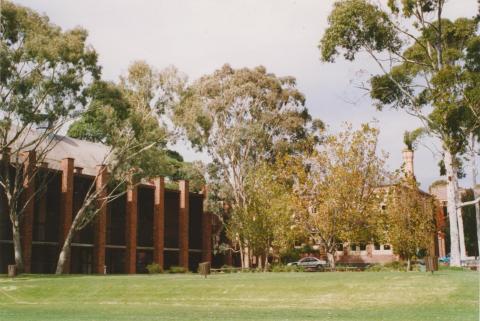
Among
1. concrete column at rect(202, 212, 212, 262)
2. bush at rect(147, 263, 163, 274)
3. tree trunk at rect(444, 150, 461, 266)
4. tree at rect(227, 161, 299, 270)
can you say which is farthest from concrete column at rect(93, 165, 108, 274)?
tree trunk at rect(444, 150, 461, 266)

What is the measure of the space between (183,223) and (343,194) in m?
20.7

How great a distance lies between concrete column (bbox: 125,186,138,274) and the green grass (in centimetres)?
2068

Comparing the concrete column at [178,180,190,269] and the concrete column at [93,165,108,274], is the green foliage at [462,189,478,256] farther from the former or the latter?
the concrete column at [93,165,108,274]

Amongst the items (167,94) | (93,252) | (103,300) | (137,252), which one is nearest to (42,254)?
→ (93,252)

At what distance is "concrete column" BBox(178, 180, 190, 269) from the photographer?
54281 millimetres

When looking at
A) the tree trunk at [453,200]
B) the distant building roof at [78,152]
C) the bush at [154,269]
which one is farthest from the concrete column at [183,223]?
the tree trunk at [453,200]

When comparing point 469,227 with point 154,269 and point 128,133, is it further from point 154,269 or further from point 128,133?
point 128,133

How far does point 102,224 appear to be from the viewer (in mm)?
46469

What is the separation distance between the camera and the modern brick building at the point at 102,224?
4302 cm

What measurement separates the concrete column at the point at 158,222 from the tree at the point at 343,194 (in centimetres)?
1574

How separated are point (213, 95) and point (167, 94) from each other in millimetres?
9115

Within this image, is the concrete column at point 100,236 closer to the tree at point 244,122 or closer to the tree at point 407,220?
the tree at point 244,122

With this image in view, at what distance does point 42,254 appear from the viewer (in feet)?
146

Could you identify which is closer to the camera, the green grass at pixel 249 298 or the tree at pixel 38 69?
the green grass at pixel 249 298
